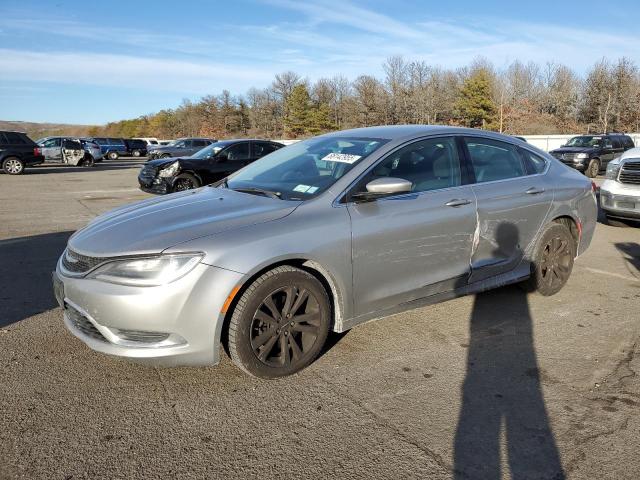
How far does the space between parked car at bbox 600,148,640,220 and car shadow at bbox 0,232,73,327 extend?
826 centimetres

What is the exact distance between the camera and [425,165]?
4.10 m

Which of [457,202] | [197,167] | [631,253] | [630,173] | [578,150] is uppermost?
[457,202]

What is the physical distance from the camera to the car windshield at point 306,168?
3.72 metres

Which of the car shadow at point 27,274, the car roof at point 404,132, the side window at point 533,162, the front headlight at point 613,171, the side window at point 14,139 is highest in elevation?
the side window at point 14,139

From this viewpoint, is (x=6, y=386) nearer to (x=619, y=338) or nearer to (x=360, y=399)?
(x=360, y=399)

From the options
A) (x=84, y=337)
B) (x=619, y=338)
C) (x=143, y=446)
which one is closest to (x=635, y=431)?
(x=619, y=338)

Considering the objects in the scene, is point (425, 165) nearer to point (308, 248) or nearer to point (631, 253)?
point (308, 248)

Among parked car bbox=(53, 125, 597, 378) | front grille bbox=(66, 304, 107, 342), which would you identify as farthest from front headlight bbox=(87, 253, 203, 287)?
front grille bbox=(66, 304, 107, 342)

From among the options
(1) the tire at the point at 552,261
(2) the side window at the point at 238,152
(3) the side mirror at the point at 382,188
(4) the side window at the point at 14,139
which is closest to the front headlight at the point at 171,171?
(2) the side window at the point at 238,152

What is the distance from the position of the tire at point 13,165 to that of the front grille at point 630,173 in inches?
885

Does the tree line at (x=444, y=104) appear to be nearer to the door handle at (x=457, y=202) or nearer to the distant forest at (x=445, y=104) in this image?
the distant forest at (x=445, y=104)

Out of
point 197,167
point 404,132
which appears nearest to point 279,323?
point 404,132

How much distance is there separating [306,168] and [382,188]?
0.82 m

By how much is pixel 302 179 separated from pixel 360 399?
1.70m
